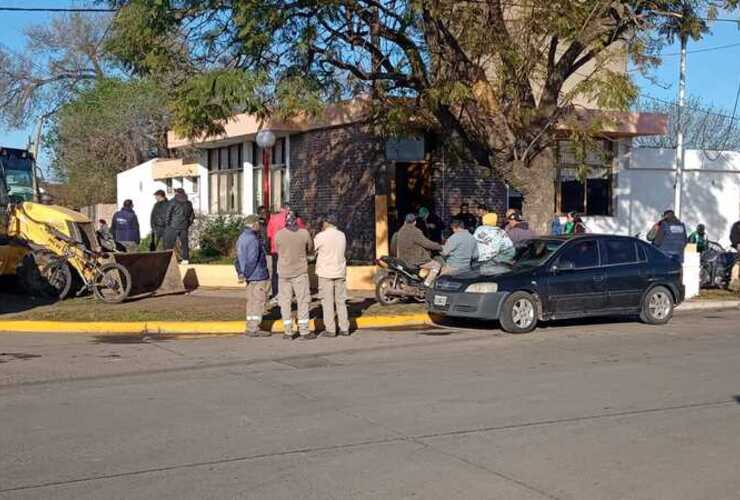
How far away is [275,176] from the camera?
89.1 ft

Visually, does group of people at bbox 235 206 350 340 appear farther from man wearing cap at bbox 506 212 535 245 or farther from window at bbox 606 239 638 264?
window at bbox 606 239 638 264

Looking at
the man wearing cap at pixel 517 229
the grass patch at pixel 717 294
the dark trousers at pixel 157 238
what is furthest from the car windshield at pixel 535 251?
the dark trousers at pixel 157 238

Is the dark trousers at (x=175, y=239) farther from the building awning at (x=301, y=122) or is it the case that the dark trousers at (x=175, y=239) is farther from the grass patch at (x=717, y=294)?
the grass patch at (x=717, y=294)

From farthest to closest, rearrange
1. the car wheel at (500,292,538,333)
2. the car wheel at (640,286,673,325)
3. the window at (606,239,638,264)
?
the car wheel at (640,286,673,325) < the window at (606,239,638,264) < the car wheel at (500,292,538,333)

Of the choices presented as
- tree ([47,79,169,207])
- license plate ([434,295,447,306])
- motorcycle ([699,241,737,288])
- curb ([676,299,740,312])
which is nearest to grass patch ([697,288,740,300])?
motorcycle ([699,241,737,288])

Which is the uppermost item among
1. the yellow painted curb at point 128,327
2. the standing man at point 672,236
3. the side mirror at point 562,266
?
the standing man at point 672,236

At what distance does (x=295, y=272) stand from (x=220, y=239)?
12111mm

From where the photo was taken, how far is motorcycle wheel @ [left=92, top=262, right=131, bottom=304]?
16797 millimetres

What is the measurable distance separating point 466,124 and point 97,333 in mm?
8282

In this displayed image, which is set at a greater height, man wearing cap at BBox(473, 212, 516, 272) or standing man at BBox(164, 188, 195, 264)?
standing man at BBox(164, 188, 195, 264)

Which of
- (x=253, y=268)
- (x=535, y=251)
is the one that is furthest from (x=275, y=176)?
(x=253, y=268)

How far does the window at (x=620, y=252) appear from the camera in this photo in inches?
595

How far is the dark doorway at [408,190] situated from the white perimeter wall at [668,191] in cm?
559

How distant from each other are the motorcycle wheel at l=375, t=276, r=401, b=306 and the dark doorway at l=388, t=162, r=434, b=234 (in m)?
7.02
